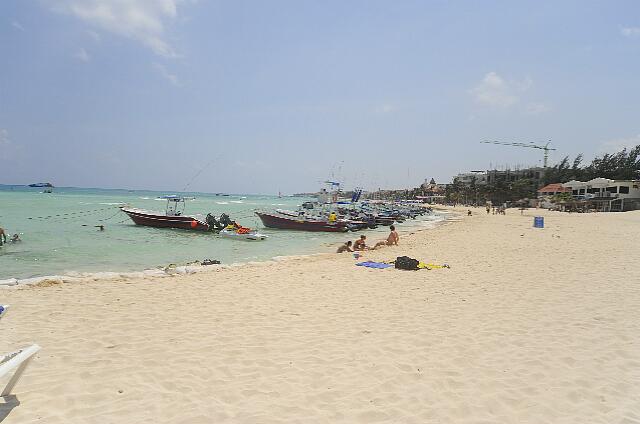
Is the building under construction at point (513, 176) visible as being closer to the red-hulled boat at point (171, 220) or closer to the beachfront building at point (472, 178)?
the beachfront building at point (472, 178)

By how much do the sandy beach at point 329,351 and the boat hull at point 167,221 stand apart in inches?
756

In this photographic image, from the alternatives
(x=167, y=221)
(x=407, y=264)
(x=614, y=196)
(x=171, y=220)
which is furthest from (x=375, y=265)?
(x=614, y=196)

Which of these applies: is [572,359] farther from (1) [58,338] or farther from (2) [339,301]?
(1) [58,338]

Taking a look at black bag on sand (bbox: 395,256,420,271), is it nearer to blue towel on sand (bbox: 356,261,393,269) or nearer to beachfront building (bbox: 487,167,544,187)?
blue towel on sand (bbox: 356,261,393,269)

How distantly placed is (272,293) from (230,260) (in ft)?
26.8

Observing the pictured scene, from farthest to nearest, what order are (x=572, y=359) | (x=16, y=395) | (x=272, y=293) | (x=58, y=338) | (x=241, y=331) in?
(x=272, y=293), (x=241, y=331), (x=58, y=338), (x=572, y=359), (x=16, y=395)

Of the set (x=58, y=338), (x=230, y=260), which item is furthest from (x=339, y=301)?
(x=230, y=260)

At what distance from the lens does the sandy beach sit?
378 centimetres

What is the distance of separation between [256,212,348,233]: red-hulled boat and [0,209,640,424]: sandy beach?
2214 cm

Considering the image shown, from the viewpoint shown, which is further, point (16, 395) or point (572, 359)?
point (572, 359)

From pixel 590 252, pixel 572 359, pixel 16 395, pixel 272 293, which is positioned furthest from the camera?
pixel 590 252

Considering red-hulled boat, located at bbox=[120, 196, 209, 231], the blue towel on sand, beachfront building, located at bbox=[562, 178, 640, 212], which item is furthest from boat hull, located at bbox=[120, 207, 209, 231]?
beachfront building, located at bbox=[562, 178, 640, 212]

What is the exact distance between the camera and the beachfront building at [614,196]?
59.1 metres

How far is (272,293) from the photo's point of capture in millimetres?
8812
